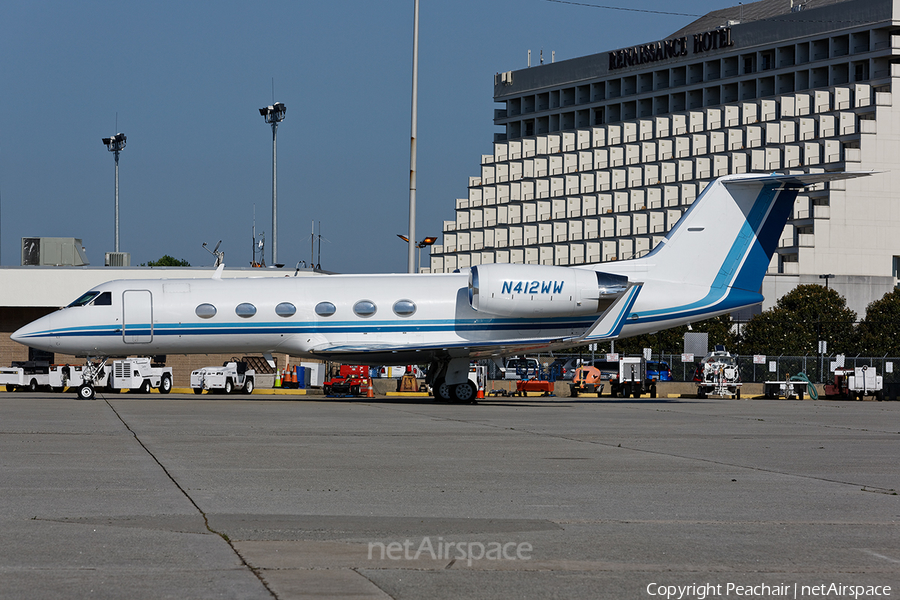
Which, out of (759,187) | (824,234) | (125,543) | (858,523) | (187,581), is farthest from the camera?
(824,234)

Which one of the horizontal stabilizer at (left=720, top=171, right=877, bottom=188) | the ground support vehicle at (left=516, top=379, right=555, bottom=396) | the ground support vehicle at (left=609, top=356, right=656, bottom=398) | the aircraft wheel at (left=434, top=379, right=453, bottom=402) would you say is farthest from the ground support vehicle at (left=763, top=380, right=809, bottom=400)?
the aircraft wheel at (left=434, top=379, right=453, bottom=402)

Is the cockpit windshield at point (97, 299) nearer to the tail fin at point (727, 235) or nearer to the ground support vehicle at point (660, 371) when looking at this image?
the tail fin at point (727, 235)

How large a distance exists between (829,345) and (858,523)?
7540cm

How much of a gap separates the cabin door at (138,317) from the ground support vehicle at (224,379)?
10.00 m

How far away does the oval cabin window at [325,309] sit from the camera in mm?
28203

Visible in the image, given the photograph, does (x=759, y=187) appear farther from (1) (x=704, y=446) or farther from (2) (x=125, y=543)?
(2) (x=125, y=543)

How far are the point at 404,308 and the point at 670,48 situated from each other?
106501 mm

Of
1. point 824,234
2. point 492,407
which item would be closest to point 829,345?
point 824,234

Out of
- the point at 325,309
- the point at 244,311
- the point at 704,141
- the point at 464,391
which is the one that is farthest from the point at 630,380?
the point at 704,141

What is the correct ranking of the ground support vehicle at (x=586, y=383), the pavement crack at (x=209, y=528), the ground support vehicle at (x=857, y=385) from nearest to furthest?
the pavement crack at (x=209, y=528)
the ground support vehicle at (x=857, y=385)
the ground support vehicle at (x=586, y=383)

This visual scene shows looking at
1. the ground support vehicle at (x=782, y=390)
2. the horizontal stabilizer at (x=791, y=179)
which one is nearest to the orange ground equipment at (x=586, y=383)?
the ground support vehicle at (x=782, y=390)

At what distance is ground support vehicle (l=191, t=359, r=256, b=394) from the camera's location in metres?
37.9

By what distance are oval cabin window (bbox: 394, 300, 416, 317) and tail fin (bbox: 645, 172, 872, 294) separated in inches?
279

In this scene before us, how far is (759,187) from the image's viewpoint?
3069cm
